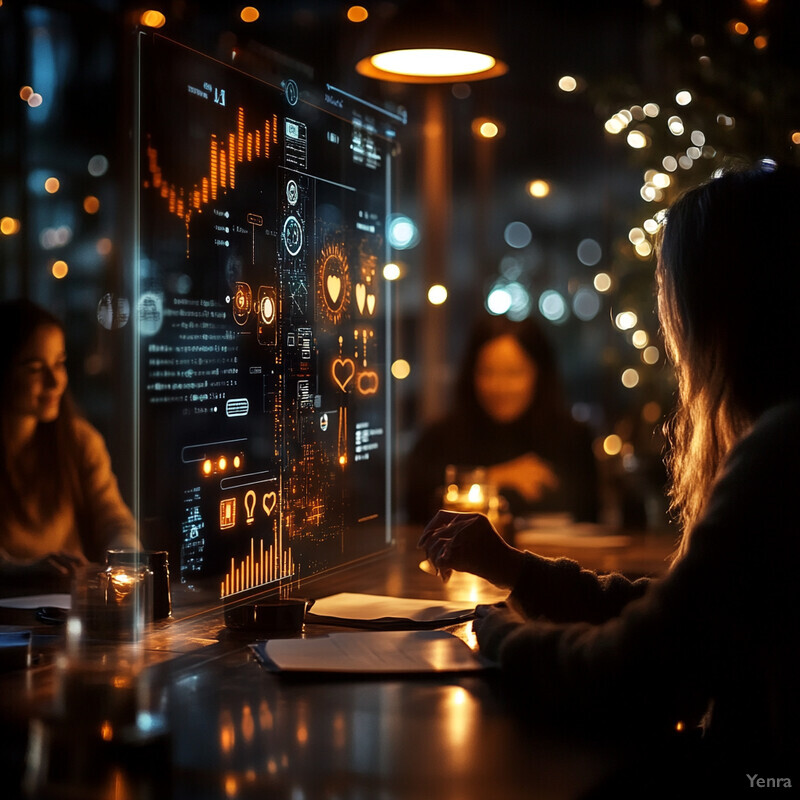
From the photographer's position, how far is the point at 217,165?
4.96 ft

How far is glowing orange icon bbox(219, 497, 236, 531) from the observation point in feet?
5.05

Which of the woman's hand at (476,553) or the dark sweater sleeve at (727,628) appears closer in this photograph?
the dark sweater sleeve at (727,628)

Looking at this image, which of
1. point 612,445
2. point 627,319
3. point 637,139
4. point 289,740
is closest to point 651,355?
point 627,319

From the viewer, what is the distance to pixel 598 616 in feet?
4.92

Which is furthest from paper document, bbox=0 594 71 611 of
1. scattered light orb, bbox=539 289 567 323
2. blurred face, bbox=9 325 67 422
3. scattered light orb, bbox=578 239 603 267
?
scattered light orb, bbox=578 239 603 267

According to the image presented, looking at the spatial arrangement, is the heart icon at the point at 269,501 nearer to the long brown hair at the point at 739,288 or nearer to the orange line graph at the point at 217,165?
the orange line graph at the point at 217,165

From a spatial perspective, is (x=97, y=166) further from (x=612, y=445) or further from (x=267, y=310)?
(x=267, y=310)

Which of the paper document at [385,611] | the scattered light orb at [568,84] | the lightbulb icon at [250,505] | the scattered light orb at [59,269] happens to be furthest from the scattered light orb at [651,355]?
the scattered light orb at [59,269]

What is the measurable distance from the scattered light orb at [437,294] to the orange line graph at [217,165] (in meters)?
4.13

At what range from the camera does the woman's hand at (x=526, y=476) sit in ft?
12.9

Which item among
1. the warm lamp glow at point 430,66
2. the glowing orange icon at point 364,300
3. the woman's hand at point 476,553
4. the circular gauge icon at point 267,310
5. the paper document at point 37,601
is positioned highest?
the warm lamp glow at point 430,66

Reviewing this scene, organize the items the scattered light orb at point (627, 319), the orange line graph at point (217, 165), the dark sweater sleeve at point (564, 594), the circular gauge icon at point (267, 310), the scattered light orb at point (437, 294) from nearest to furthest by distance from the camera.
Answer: the orange line graph at point (217, 165), the dark sweater sleeve at point (564, 594), the circular gauge icon at point (267, 310), the scattered light orb at point (627, 319), the scattered light orb at point (437, 294)

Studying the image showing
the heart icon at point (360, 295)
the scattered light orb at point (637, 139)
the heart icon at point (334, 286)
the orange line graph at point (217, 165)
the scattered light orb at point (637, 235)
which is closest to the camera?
the orange line graph at point (217, 165)

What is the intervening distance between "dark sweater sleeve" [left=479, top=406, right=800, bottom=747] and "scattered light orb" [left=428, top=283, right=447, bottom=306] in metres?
4.67
